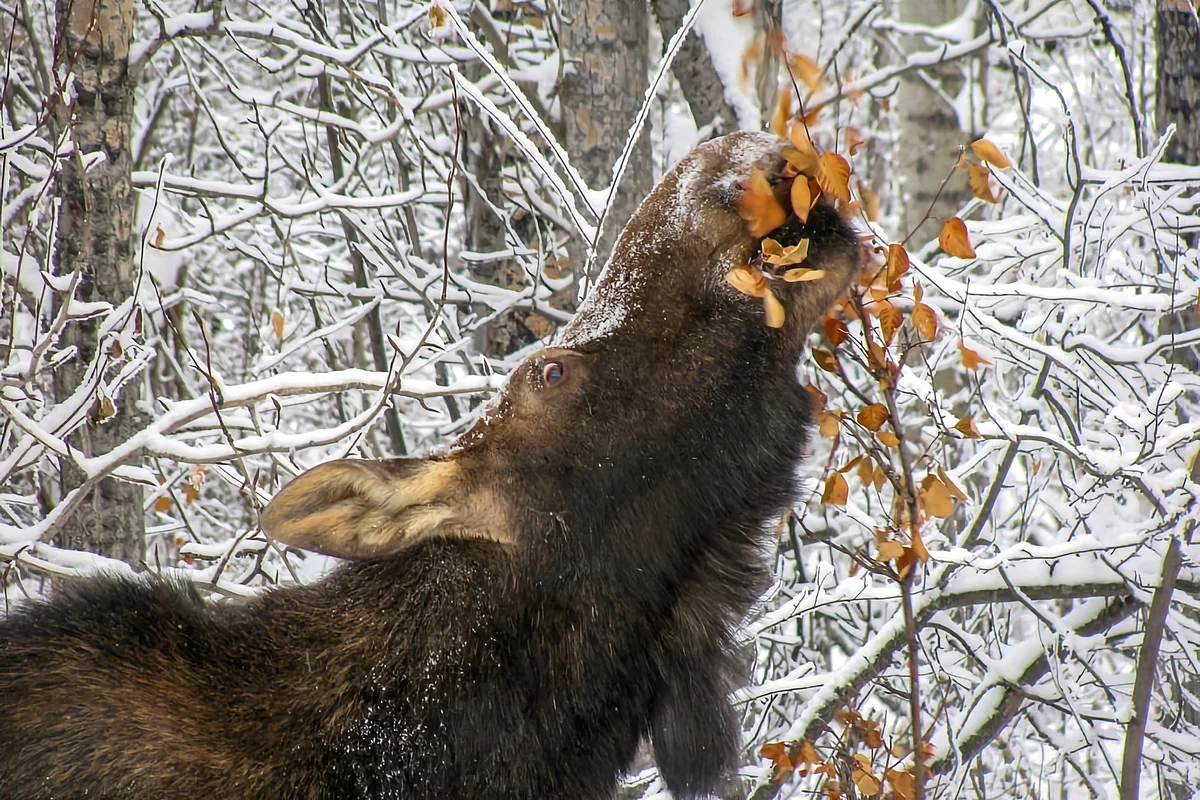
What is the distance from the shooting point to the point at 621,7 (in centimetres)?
407

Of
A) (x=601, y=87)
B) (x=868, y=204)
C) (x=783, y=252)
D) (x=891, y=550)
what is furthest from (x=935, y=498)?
(x=601, y=87)

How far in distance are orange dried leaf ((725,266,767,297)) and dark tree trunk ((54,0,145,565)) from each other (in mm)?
2308

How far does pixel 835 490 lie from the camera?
2.51 meters

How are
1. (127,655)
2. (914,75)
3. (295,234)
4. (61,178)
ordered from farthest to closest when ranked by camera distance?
1. (914,75)
2. (295,234)
3. (61,178)
4. (127,655)

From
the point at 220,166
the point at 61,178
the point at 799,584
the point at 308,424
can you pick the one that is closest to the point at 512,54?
the point at 61,178

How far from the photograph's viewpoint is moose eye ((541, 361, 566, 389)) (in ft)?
7.88

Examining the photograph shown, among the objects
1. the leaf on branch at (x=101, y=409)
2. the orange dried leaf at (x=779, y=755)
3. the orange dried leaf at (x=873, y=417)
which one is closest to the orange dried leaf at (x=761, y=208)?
the orange dried leaf at (x=873, y=417)

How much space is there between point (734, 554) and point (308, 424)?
834 centimetres

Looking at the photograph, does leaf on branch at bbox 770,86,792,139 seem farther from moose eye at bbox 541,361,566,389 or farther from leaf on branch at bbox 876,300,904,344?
moose eye at bbox 541,361,566,389

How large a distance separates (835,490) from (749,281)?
24.4 inches

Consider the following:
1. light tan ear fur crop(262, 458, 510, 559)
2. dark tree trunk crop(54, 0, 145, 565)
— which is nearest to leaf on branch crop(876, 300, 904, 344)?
light tan ear fur crop(262, 458, 510, 559)

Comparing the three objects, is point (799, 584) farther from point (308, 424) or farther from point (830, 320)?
point (308, 424)

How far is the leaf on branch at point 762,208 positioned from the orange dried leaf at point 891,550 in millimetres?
731

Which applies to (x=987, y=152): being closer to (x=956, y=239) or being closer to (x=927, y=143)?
(x=956, y=239)
